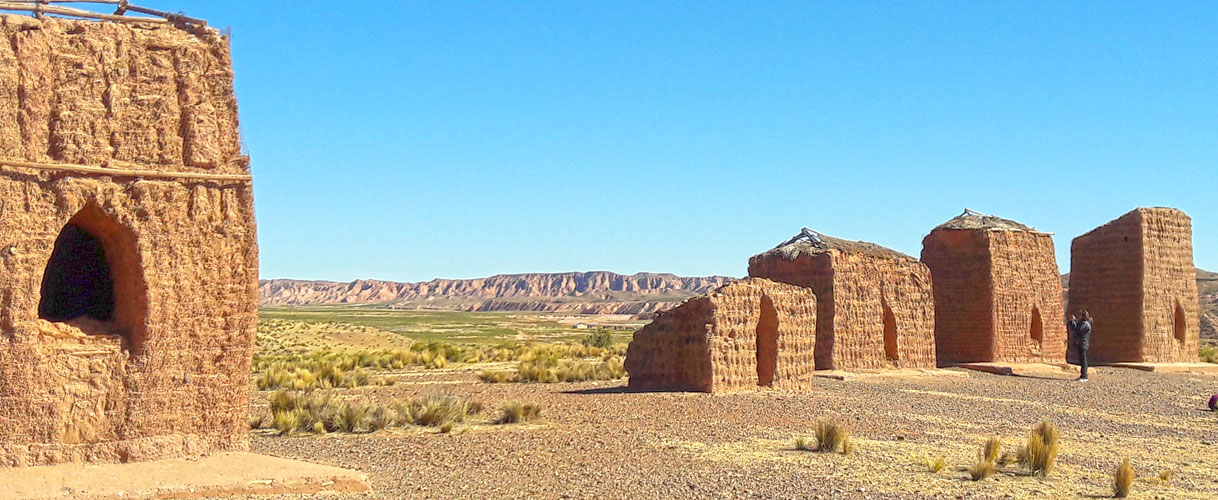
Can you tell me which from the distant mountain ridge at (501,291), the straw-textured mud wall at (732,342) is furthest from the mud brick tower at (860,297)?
the distant mountain ridge at (501,291)

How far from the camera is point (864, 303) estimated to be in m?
23.4

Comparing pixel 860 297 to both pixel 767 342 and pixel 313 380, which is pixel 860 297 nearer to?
pixel 767 342

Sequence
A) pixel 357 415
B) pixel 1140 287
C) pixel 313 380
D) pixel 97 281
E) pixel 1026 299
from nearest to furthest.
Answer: pixel 97 281 < pixel 357 415 < pixel 313 380 < pixel 1026 299 < pixel 1140 287

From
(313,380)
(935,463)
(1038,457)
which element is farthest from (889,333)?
(935,463)

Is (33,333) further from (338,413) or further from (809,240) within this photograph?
(809,240)

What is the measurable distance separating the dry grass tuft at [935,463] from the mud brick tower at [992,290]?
50.7ft

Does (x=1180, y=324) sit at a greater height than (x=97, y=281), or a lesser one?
lesser

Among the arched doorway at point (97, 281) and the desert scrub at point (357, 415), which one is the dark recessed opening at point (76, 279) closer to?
the arched doorway at point (97, 281)

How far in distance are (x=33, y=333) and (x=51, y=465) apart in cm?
114

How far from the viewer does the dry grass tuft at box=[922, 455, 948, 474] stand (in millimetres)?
11133

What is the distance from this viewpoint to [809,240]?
2423 centimetres

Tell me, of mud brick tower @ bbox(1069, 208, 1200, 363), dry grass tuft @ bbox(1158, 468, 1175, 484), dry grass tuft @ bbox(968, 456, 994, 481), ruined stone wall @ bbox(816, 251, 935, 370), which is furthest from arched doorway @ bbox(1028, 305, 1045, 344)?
dry grass tuft @ bbox(968, 456, 994, 481)

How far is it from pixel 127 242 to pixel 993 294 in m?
21.2

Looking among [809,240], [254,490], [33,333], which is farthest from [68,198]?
[809,240]
